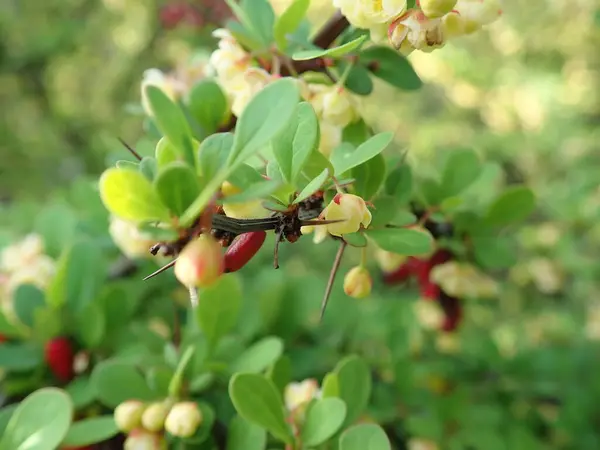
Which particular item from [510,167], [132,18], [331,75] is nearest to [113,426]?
[331,75]

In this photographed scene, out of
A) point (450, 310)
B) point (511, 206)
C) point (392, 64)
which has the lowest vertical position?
point (450, 310)

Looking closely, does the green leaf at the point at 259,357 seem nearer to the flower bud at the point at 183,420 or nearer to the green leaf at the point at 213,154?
the flower bud at the point at 183,420

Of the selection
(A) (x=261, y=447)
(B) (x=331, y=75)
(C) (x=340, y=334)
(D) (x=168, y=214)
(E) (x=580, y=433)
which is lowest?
(E) (x=580, y=433)

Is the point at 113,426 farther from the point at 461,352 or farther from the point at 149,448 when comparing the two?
the point at 461,352

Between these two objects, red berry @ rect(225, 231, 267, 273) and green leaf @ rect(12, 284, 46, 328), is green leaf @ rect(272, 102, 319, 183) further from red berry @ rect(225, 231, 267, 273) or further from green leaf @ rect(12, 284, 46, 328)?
green leaf @ rect(12, 284, 46, 328)

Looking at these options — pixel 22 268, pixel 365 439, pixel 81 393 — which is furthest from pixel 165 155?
pixel 22 268

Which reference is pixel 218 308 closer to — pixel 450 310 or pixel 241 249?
pixel 241 249
